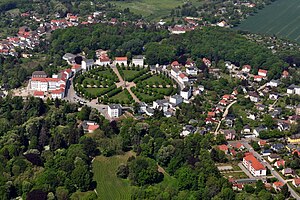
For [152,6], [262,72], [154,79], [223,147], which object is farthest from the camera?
[152,6]

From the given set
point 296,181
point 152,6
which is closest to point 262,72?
point 296,181

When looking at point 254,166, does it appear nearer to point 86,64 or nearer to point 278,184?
point 278,184

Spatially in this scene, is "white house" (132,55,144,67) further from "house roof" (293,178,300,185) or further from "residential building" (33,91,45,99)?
"house roof" (293,178,300,185)

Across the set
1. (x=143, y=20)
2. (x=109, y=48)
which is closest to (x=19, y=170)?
(x=109, y=48)

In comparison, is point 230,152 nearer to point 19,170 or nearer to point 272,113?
point 272,113

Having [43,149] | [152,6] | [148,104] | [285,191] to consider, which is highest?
[285,191]

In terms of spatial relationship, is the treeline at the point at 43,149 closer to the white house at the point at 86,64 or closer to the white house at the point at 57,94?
the white house at the point at 57,94
